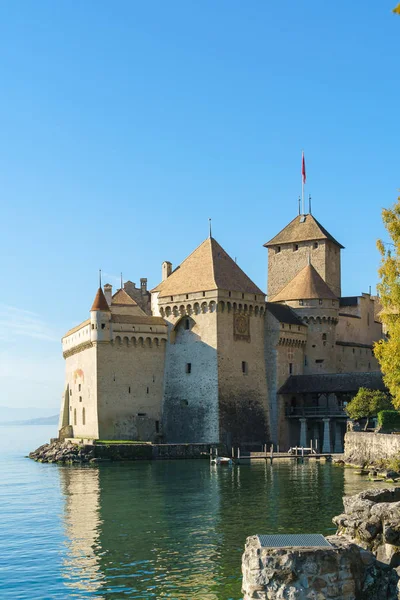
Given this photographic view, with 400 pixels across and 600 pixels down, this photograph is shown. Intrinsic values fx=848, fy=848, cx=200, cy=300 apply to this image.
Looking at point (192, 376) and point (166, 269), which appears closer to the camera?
point (192, 376)

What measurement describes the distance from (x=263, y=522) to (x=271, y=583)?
Result: 38.4 feet

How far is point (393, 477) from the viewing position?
33.1 m

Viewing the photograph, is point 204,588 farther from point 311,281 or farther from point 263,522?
point 311,281

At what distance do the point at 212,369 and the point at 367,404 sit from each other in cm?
945

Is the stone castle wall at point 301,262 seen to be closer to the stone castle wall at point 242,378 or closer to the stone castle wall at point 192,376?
the stone castle wall at point 242,378

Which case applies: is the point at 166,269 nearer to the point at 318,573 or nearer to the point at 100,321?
the point at 100,321

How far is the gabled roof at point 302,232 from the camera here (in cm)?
6295

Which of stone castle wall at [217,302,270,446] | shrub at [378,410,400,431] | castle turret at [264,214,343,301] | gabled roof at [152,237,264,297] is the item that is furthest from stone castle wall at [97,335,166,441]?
castle turret at [264,214,343,301]

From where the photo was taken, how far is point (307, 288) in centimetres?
5588

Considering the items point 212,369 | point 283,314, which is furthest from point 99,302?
point 283,314

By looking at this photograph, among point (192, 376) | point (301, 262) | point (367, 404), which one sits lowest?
point (367, 404)

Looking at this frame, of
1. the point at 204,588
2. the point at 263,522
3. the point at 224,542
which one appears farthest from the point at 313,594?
the point at 263,522

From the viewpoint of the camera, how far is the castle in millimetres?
49344

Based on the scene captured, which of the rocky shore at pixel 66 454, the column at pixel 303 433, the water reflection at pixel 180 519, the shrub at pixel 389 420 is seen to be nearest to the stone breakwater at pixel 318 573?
the water reflection at pixel 180 519
